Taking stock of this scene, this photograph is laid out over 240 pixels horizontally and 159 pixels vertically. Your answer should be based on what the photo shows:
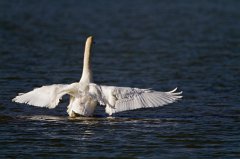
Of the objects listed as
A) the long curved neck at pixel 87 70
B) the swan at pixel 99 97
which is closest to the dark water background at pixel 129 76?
the swan at pixel 99 97

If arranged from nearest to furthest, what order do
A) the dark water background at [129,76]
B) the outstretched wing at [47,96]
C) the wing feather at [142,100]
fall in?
1. the dark water background at [129,76]
2. the wing feather at [142,100]
3. the outstretched wing at [47,96]

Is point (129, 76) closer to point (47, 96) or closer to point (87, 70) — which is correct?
point (87, 70)

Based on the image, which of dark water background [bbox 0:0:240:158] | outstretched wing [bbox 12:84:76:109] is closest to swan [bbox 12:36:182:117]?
outstretched wing [bbox 12:84:76:109]

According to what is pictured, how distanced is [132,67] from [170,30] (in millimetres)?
13114

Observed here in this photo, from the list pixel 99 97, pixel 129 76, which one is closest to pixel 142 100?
pixel 99 97

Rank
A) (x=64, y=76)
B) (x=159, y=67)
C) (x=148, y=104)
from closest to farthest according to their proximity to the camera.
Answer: (x=148, y=104)
(x=64, y=76)
(x=159, y=67)

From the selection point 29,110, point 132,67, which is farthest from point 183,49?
point 29,110

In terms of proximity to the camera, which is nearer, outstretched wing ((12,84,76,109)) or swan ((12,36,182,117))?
swan ((12,36,182,117))

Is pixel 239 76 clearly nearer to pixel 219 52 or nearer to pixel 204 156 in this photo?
pixel 219 52

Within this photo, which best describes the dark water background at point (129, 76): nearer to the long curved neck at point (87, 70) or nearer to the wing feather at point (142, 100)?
the wing feather at point (142, 100)

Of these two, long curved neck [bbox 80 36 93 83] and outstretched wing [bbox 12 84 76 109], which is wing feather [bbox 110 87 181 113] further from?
long curved neck [bbox 80 36 93 83]

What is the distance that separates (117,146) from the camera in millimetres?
14188

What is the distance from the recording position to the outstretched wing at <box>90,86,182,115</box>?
53.1 ft

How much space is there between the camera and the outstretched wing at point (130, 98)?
16.2 metres
